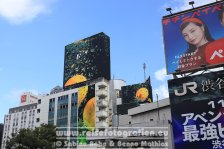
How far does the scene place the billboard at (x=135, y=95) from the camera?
2955 inches

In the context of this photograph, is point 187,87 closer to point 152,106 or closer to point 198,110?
point 198,110

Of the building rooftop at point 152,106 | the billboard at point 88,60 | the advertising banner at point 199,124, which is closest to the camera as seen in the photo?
the advertising banner at point 199,124

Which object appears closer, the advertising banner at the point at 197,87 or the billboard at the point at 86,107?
the advertising banner at the point at 197,87

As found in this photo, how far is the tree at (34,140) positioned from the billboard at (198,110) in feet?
32.7

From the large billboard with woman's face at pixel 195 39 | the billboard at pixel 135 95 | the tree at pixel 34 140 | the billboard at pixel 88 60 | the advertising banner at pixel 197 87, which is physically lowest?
the tree at pixel 34 140

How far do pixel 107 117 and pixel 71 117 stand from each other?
726 cm

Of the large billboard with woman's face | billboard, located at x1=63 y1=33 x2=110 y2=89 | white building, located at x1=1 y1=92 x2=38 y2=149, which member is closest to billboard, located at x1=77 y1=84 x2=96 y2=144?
billboard, located at x1=63 y1=33 x2=110 y2=89

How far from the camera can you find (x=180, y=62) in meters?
26.4

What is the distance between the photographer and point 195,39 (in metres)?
26.7

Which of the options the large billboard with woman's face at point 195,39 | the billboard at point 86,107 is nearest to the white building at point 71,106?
the billboard at point 86,107

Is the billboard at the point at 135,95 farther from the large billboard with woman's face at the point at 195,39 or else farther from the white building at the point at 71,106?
the large billboard with woman's face at the point at 195,39

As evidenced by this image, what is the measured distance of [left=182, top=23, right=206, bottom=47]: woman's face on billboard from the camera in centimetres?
2651

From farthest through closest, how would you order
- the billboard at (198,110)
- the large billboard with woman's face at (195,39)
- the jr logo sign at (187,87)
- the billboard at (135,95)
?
the billboard at (135,95)
the large billboard with woman's face at (195,39)
the jr logo sign at (187,87)
the billboard at (198,110)

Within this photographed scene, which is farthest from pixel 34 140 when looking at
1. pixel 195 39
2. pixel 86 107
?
pixel 86 107
